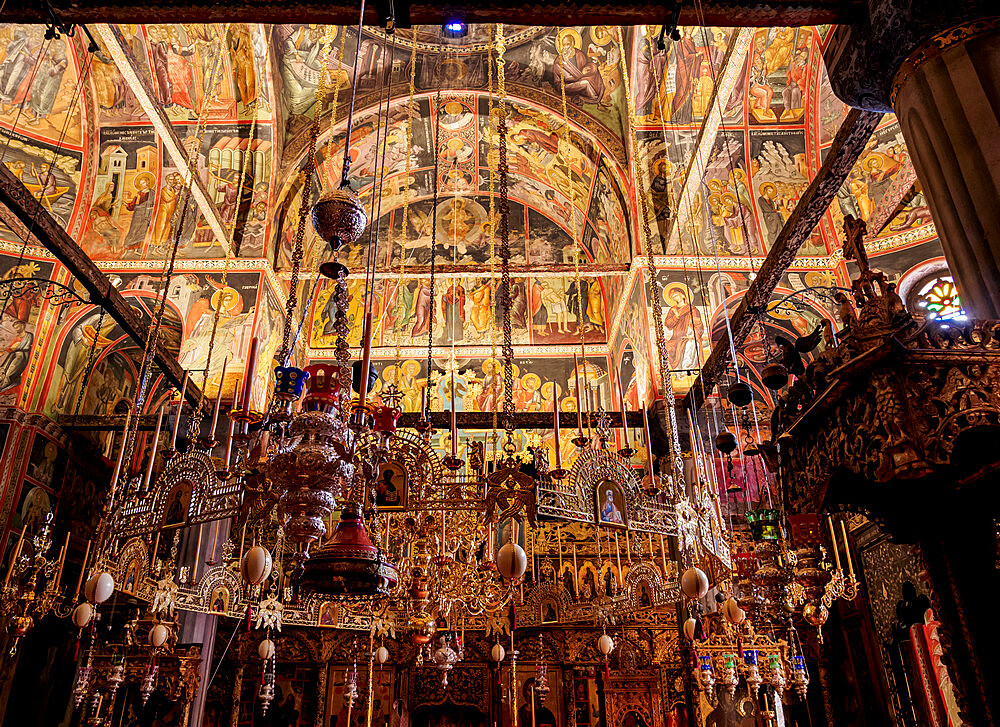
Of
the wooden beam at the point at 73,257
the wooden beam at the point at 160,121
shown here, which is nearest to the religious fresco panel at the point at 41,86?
the wooden beam at the point at 160,121

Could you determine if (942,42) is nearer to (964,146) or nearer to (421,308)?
(964,146)

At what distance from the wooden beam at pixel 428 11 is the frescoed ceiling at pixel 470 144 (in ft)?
16.4

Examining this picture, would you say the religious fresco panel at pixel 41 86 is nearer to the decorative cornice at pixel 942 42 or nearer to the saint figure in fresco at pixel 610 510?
the saint figure in fresco at pixel 610 510

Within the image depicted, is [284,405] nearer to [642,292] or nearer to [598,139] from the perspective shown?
[642,292]

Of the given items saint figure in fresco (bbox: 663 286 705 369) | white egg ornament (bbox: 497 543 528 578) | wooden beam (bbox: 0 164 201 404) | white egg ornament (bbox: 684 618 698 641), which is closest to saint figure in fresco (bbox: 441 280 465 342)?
saint figure in fresco (bbox: 663 286 705 369)

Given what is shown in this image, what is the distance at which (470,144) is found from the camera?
14.6 m

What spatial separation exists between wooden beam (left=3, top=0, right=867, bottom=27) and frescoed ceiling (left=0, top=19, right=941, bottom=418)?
4996 mm

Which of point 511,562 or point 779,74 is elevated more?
point 779,74

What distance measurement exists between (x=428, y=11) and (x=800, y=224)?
16.2 ft

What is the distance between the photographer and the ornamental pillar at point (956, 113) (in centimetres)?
319

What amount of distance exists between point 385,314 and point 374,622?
795 cm

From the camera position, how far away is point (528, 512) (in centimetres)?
503

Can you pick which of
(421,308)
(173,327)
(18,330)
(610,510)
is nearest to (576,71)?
(421,308)

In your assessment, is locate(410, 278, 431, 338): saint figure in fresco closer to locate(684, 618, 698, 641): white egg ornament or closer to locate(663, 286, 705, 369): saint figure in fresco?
locate(663, 286, 705, 369): saint figure in fresco
